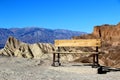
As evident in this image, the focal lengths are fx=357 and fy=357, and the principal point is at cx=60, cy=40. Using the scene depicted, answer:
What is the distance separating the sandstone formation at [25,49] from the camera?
60.4m

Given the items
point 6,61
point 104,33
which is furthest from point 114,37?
point 6,61

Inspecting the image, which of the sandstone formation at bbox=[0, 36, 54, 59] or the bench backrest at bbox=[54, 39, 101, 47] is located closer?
the bench backrest at bbox=[54, 39, 101, 47]

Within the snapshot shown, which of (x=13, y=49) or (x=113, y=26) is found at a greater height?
(x=113, y=26)

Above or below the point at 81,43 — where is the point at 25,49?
below

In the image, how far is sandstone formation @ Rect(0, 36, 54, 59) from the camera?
60.4m

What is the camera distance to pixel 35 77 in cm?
1570

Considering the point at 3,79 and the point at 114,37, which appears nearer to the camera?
the point at 3,79

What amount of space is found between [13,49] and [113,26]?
94889 millimetres

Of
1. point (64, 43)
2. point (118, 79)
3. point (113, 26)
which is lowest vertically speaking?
point (118, 79)

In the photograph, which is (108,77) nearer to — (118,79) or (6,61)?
(118,79)

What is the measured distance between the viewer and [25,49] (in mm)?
63438

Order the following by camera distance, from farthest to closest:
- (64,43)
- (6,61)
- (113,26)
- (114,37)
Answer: (113,26), (114,37), (6,61), (64,43)

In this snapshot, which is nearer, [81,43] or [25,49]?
[81,43]

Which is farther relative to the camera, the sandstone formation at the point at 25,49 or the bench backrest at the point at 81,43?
the sandstone formation at the point at 25,49
